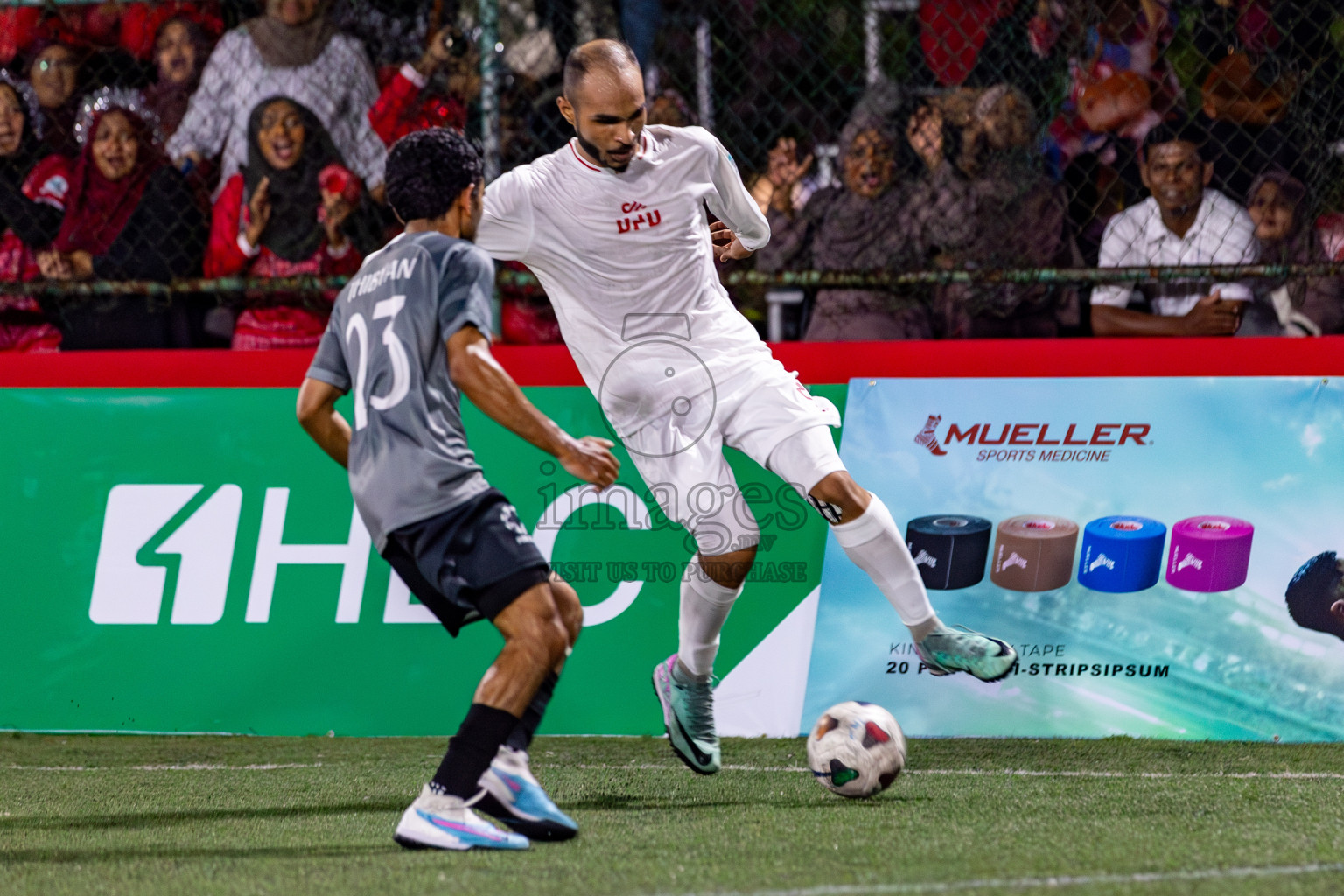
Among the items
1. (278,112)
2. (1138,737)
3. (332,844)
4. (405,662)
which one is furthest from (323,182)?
(1138,737)

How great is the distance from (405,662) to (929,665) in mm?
2032

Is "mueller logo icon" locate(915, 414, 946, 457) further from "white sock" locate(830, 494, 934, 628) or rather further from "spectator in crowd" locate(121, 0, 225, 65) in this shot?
"spectator in crowd" locate(121, 0, 225, 65)

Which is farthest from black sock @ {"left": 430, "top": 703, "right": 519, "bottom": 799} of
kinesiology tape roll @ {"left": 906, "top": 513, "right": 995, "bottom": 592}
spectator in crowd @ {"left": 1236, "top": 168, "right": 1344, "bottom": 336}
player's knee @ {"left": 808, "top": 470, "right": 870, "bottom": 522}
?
spectator in crowd @ {"left": 1236, "top": 168, "right": 1344, "bottom": 336}

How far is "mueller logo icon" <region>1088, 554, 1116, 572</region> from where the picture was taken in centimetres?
461

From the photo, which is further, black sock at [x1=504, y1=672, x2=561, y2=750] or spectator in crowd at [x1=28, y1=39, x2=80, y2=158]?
spectator in crowd at [x1=28, y1=39, x2=80, y2=158]

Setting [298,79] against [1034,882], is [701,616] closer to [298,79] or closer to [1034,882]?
[1034,882]

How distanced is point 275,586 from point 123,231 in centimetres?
174

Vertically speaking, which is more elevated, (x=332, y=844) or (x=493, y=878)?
(x=493, y=878)

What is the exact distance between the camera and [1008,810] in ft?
11.3

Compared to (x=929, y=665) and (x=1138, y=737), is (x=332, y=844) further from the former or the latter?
(x=1138, y=737)

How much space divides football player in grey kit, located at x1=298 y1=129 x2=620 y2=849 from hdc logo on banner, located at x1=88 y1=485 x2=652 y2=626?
1.73m

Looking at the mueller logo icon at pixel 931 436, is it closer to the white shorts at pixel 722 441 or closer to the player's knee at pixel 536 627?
the white shorts at pixel 722 441

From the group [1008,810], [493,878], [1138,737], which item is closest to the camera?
[493,878]

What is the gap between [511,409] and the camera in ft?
9.64
